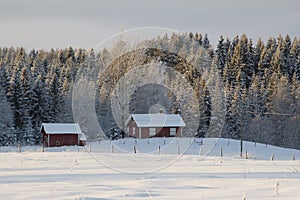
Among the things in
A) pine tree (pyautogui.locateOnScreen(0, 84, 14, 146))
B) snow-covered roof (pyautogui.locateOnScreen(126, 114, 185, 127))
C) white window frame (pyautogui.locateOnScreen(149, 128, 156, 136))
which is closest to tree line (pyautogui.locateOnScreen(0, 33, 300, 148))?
pine tree (pyautogui.locateOnScreen(0, 84, 14, 146))

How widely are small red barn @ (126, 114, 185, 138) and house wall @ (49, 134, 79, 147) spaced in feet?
17.8

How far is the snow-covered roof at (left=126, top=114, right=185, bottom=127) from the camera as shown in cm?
3859

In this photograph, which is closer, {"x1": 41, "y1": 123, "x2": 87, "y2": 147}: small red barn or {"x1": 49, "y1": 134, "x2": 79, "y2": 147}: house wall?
{"x1": 41, "y1": 123, "x2": 87, "y2": 147}: small red barn

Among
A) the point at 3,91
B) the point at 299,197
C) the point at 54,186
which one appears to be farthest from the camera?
the point at 3,91

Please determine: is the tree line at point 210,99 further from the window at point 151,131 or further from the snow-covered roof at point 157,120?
the window at point 151,131

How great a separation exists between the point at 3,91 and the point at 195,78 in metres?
19.2

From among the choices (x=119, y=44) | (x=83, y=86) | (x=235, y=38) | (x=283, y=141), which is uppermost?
(x=235, y=38)

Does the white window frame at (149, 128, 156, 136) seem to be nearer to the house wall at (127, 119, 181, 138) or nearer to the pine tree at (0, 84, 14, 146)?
the house wall at (127, 119, 181, 138)

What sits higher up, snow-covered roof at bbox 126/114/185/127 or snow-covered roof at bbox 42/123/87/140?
snow-covered roof at bbox 126/114/185/127

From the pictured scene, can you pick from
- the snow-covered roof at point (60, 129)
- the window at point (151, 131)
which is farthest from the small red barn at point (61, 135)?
the window at point (151, 131)

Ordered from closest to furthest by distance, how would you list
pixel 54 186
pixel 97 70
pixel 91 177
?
1. pixel 54 186
2. pixel 91 177
3. pixel 97 70

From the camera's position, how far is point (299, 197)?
614 cm

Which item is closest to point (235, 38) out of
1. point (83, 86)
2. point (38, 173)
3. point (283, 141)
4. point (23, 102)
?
point (283, 141)

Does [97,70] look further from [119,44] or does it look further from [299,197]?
[299,197]
